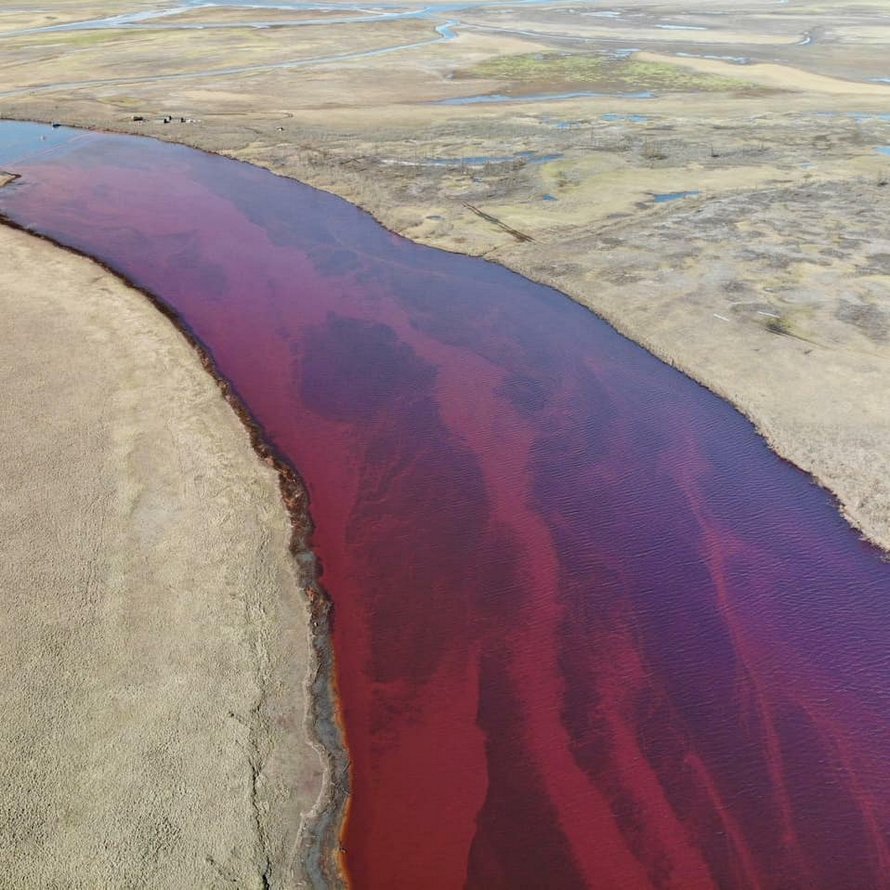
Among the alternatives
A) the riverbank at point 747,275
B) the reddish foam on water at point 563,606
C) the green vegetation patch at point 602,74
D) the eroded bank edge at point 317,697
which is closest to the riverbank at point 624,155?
the riverbank at point 747,275

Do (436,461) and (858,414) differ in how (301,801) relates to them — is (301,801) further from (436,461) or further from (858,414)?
(858,414)

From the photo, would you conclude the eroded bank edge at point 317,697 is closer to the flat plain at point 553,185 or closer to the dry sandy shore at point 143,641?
the dry sandy shore at point 143,641

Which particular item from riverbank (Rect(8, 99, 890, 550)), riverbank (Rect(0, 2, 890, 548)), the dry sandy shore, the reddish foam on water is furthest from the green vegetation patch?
the dry sandy shore

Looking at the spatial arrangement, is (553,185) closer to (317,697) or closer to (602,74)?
(317,697)

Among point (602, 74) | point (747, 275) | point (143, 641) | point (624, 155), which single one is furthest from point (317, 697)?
point (602, 74)

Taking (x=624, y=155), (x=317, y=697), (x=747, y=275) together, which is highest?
(x=317, y=697)

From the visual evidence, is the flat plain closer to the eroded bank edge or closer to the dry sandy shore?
the dry sandy shore
